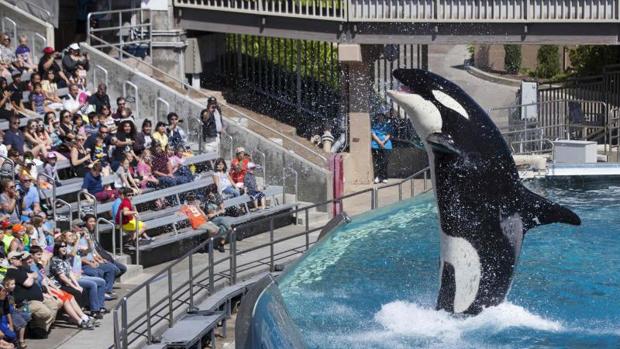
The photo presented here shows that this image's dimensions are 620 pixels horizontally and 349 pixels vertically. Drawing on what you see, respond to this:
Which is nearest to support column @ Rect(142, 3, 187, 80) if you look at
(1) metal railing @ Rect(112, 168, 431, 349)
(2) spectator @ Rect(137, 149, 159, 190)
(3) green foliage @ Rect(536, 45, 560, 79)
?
(2) spectator @ Rect(137, 149, 159, 190)

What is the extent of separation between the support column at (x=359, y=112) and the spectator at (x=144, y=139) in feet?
17.9

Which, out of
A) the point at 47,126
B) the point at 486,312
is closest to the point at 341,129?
the point at 47,126

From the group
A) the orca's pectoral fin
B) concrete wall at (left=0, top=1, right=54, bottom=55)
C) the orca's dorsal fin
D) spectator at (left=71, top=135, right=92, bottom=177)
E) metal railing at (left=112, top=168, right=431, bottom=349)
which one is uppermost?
concrete wall at (left=0, top=1, right=54, bottom=55)

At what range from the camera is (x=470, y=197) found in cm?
1856

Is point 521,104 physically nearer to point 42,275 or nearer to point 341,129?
point 341,129

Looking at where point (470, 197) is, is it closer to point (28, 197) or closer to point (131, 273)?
point (131, 273)

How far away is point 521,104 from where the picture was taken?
107ft

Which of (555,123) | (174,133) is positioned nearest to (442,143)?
(174,133)

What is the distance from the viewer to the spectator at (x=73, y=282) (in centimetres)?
2061

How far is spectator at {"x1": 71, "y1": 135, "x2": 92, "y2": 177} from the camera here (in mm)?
25328

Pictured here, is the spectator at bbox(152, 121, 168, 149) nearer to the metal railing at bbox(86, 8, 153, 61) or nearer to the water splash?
the metal railing at bbox(86, 8, 153, 61)

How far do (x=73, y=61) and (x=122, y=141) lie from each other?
3092 millimetres

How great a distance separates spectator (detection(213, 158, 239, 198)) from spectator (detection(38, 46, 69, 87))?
328 cm

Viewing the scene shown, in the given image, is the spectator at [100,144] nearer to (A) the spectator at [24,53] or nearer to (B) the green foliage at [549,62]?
(A) the spectator at [24,53]
